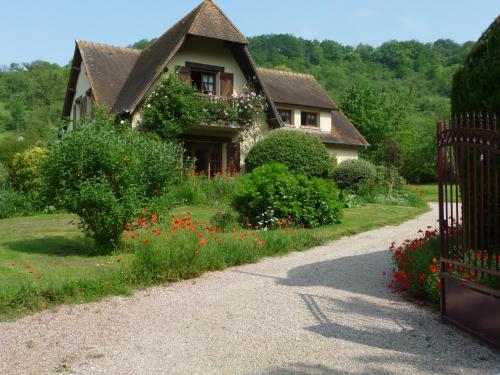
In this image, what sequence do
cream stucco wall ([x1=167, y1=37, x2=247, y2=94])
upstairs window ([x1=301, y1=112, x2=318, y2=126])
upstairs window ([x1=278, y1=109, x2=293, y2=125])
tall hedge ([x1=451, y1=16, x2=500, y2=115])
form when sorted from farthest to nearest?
upstairs window ([x1=301, y1=112, x2=318, y2=126]) → upstairs window ([x1=278, y1=109, x2=293, y2=125]) → cream stucco wall ([x1=167, y1=37, x2=247, y2=94]) → tall hedge ([x1=451, y1=16, x2=500, y2=115])

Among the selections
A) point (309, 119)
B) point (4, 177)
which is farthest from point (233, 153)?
point (4, 177)

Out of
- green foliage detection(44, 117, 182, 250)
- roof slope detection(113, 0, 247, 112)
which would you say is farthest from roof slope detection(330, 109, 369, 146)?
green foliage detection(44, 117, 182, 250)

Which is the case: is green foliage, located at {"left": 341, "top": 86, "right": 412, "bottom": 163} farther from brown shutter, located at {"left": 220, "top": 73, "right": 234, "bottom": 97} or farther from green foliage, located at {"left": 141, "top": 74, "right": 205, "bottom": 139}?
green foliage, located at {"left": 141, "top": 74, "right": 205, "bottom": 139}

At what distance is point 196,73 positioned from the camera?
20984 mm

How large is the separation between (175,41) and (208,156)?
4.72 metres

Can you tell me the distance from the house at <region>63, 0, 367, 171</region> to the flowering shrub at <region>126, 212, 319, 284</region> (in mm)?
10358

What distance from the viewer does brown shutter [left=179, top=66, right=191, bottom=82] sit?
64.9ft

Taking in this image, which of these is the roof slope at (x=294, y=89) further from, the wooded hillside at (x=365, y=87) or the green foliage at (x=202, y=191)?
the green foliage at (x=202, y=191)

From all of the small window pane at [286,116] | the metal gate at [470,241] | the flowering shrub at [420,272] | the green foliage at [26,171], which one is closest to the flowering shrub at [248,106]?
the small window pane at [286,116]

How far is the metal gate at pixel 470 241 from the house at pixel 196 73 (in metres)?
14.6

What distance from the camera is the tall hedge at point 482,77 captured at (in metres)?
5.59

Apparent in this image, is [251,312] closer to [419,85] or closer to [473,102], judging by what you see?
[473,102]

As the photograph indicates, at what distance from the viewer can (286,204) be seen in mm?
11609

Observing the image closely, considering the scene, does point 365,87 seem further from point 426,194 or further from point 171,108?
point 171,108
